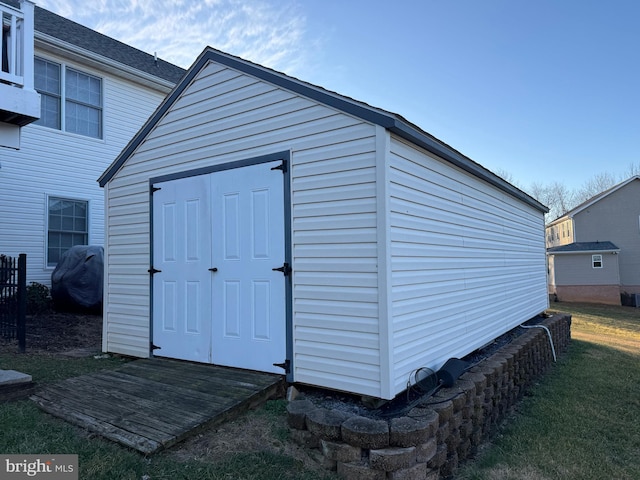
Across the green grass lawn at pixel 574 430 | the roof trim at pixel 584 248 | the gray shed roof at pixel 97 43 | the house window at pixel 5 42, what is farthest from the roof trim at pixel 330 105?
the roof trim at pixel 584 248

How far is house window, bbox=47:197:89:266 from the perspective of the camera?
9906 mm

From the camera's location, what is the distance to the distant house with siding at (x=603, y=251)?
75.6 feet

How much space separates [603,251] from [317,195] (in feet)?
79.5

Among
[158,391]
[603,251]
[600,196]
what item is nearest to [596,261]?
[603,251]

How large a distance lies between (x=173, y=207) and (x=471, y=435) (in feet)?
13.3

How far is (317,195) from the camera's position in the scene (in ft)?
12.8

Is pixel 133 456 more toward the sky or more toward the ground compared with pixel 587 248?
more toward the ground

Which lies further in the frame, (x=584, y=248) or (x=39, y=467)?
(x=584, y=248)

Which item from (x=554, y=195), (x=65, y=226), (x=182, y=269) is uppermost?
(x=554, y=195)

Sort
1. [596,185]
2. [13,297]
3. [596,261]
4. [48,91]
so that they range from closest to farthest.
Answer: [13,297], [48,91], [596,261], [596,185]

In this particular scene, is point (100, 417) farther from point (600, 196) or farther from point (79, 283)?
point (600, 196)

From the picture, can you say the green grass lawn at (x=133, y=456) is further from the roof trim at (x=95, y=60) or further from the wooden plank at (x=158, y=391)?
the roof trim at (x=95, y=60)

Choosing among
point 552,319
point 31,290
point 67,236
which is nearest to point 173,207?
point 31,290

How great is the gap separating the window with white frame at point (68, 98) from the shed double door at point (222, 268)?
262 inches
